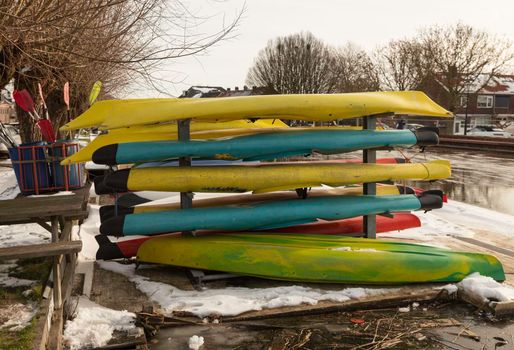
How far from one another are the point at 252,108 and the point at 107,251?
245 centimetres

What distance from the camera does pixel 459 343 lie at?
4125mm

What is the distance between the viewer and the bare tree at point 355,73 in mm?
49094

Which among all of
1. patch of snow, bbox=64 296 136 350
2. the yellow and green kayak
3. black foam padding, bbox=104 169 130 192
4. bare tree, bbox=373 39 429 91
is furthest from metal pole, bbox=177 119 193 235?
bare tree, bbox=373 39 429 91

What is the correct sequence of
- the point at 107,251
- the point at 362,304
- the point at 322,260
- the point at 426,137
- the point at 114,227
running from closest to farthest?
the point at 362,304 → the point at 322,260 → the point at 114,227 → the point at 107,251 → the point at 426,137

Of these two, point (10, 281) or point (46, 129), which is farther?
point (46, 129)

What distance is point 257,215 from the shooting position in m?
5.59

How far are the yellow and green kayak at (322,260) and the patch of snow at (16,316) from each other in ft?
5.92

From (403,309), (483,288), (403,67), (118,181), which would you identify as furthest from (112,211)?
(403,67)

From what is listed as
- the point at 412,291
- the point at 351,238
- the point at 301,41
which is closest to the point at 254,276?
the point at 351,238

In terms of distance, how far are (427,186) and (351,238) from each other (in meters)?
9.59

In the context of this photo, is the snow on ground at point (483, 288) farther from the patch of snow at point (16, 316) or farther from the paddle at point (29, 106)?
the paddle at point (29, 106)

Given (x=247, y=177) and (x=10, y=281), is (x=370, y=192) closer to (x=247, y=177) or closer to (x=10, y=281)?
(x=247, y=177)

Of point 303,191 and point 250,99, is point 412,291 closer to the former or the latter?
point 303,191

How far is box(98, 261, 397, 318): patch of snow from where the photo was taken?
181 inches
